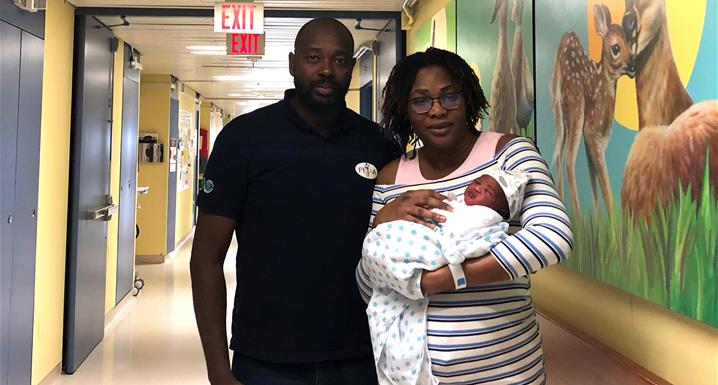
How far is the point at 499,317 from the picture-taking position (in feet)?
3.77

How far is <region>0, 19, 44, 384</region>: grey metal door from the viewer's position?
118 inches

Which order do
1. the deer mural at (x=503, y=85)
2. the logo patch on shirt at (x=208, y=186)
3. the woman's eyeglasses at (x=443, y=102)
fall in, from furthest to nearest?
the deer mural at (x=503, y=85) < the logo patch on shirt at (x=208, y=186) < the woman's eyeglasses at (x=443, y=102)

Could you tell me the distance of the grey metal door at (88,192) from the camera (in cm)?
409

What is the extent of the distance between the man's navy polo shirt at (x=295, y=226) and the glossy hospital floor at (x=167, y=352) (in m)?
0.63

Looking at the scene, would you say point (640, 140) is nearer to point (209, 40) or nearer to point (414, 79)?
point (414, 79)

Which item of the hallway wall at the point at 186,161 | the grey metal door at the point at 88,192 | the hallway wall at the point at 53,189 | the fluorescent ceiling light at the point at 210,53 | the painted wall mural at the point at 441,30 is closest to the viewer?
the painted wall mural at the point at 441,30

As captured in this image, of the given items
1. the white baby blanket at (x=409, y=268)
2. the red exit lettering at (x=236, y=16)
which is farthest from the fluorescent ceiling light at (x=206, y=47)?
the white baby blanket at (x=409, y=268)

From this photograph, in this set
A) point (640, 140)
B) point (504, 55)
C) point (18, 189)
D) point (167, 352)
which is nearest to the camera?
point (640, 140)

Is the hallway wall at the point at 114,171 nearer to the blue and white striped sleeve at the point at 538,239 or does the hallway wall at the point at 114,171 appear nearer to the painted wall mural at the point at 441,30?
the painted wall mural at the point at 441,30

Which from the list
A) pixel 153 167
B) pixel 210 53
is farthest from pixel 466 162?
pixel 153 167

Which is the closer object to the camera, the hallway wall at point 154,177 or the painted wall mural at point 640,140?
the painted wall mural at point 640,140

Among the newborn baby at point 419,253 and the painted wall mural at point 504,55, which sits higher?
the painted wall mural at point 504,55

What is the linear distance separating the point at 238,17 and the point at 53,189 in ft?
5.50

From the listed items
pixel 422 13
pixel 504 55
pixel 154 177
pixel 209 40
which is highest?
pixel 209 40
